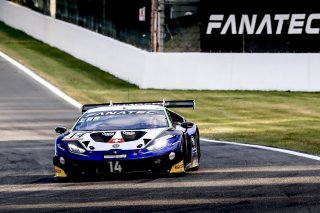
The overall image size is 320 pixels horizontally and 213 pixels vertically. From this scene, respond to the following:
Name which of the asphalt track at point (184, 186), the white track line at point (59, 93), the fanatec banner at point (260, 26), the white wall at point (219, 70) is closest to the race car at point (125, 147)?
the asphalt track at point (184, 186)

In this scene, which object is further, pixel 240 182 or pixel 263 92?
pixel 263 92

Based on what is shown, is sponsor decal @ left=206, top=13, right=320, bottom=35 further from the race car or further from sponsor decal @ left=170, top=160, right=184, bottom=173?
sponsor decal @ left=170, top=160, right=184, bottom=173

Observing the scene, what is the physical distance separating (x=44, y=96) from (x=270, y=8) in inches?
315

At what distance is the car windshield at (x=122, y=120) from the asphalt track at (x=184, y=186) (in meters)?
0.79

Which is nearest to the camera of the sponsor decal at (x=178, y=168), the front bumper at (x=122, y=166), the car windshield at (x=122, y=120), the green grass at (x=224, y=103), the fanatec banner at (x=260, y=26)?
the front bumper at (x=122, y=166)

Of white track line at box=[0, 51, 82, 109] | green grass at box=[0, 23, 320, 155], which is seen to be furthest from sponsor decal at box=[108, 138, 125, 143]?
white track line at box=[0, 51, 82, 109]

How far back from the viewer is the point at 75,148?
14656 millimetres

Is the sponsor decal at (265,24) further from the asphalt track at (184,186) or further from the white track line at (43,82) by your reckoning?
the asphalt track at (184,186)

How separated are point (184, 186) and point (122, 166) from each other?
1.33 m

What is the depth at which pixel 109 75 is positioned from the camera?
41.2m

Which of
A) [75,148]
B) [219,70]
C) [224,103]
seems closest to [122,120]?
[75,148]

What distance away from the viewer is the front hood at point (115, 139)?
14.5 meters

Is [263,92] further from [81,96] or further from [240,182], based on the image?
[240,182]

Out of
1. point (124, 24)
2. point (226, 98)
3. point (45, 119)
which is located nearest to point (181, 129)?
point (45, 119)
